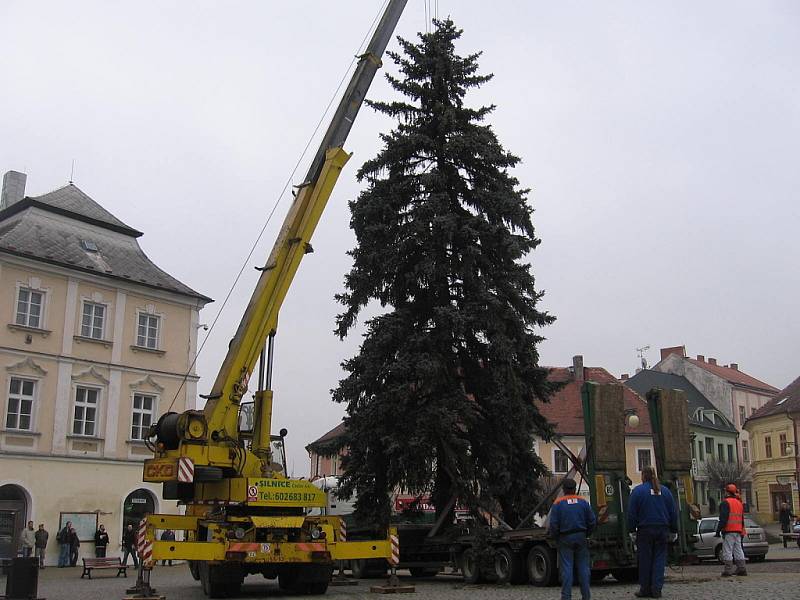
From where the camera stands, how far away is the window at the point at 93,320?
30.8 metres

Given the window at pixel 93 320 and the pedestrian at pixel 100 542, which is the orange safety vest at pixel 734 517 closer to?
the pedestrian at pixel 100 542

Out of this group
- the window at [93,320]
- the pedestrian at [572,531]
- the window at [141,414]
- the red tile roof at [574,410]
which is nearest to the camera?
the pedestrian at [572,531]

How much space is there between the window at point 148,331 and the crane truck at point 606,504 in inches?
732

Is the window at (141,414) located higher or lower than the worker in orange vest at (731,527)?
higher

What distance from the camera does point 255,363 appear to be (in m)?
15.6

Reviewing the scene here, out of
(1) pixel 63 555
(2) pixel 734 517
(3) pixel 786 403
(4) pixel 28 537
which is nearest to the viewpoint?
(2) pixel 734 517

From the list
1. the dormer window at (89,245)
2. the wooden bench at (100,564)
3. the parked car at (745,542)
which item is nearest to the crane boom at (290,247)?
the wooden bench at (100,564)

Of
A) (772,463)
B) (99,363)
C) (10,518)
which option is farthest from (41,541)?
(772,463)

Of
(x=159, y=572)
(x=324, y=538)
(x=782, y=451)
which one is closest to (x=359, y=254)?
(x=324, y=538)

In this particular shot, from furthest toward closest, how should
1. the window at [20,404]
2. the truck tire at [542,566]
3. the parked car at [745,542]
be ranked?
Answer: the window at [20,404]
the parked car at [745,542]
the truck tire at [542,566]

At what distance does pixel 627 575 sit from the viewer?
655 inches

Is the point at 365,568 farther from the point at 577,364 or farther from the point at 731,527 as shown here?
the point at 577,364

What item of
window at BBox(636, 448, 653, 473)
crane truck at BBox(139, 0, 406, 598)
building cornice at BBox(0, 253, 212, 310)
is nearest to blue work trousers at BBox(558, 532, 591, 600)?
crane truck at BBox(139, 0, 406, 598)

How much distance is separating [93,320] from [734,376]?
5860cm
